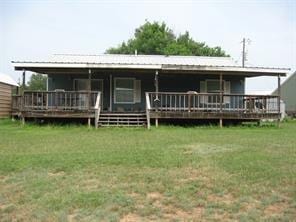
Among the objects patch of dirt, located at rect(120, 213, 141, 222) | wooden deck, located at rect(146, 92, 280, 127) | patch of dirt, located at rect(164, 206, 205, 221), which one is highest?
wooden deck, located at rect(146, 92, 280, 127)

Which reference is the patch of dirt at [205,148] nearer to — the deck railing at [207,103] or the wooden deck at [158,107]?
the wooden deck at [158,107]

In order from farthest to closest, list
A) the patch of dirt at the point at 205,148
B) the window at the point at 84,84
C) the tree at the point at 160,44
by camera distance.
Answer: the tree at the point at 160,44 → the window at the point at 84,84 → the patch of dirt at the point at 205,148

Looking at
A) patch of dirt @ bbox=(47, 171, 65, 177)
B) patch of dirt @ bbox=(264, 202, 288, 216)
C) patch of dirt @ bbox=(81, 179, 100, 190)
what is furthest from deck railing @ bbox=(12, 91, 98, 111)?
patch of dirt @ bbox=(264, 202, 288, 216)

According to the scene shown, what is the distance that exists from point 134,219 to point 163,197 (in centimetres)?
87

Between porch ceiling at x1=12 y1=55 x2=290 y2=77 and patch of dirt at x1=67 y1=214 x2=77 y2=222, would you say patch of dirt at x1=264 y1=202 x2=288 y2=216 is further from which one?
porch ceiling at x1=12 y1=55 x2=290 y2=77

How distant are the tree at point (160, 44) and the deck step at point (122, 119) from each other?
2704 centimetres

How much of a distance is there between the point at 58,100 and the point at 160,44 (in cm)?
2910

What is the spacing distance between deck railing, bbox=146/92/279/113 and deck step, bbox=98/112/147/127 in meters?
0.65

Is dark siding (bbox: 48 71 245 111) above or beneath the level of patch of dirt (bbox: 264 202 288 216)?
above

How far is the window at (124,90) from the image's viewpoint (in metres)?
21.3

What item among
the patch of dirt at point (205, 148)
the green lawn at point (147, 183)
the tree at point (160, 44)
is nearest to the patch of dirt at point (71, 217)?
the green lawn at point (147, 183)

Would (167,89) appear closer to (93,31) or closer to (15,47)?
(15,47)

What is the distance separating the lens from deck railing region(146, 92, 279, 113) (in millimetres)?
18453

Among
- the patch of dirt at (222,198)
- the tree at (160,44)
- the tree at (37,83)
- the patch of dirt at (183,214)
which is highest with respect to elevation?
the tree at (160,44)
